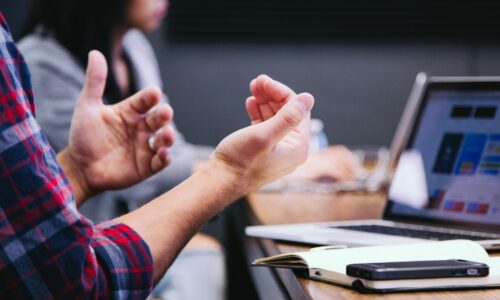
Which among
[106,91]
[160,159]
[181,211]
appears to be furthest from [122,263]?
[106,91]

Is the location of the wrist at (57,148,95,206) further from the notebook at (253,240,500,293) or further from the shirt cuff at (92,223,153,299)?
the notebook at (253,240,500,293)

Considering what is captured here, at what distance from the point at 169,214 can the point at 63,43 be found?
150cm

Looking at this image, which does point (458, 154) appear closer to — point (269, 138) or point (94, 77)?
point (269, 138)

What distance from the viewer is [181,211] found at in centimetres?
108

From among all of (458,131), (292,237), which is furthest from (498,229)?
(292,237)

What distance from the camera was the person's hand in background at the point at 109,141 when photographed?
1.48m

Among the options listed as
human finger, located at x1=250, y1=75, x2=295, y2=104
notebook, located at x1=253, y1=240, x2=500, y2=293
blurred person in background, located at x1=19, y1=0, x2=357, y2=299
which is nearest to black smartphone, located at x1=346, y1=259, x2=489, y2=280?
notebook, located at x1=253, y1=240, x2=500, y2=293

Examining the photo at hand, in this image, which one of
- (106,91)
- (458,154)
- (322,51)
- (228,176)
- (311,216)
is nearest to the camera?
(228,176)

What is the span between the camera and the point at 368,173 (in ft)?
7.89

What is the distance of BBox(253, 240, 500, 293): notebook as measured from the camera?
0.88 m

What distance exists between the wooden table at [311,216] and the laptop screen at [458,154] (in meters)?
0.21

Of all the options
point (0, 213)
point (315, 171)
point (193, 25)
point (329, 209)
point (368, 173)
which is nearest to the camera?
point (0, 213)

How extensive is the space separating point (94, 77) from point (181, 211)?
0.51m

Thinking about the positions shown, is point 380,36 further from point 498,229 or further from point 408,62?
point 498,229
